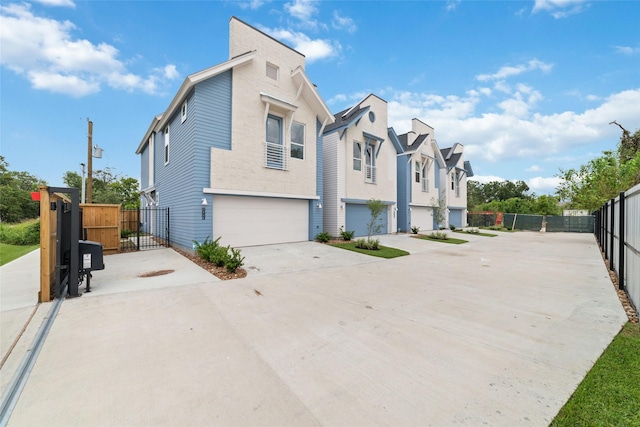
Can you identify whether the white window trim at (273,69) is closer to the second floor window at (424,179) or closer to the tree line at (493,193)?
the second floor window at (424,179)

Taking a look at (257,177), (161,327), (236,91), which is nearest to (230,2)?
(236,91)

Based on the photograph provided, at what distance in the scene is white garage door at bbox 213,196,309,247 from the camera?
10.6 m

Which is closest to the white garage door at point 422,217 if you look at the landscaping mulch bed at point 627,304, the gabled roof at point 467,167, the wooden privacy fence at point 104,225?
the gabled roof at point 467,167

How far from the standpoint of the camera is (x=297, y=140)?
1305 cm

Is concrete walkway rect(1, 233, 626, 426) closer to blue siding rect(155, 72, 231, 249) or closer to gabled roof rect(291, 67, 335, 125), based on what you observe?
blue siding rect(155, 72, 231, 249)

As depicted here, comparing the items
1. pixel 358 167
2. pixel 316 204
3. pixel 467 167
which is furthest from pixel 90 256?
pixel 467 167

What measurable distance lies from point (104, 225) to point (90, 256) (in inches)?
243

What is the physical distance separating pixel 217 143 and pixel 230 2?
21.4ft

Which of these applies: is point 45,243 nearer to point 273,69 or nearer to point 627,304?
point 273,69

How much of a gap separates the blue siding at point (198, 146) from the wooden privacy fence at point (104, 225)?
219 cm

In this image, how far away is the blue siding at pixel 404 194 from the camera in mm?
20344

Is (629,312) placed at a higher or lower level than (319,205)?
lower

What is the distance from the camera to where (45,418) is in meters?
2.06

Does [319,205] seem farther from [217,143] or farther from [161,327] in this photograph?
[161,327]
